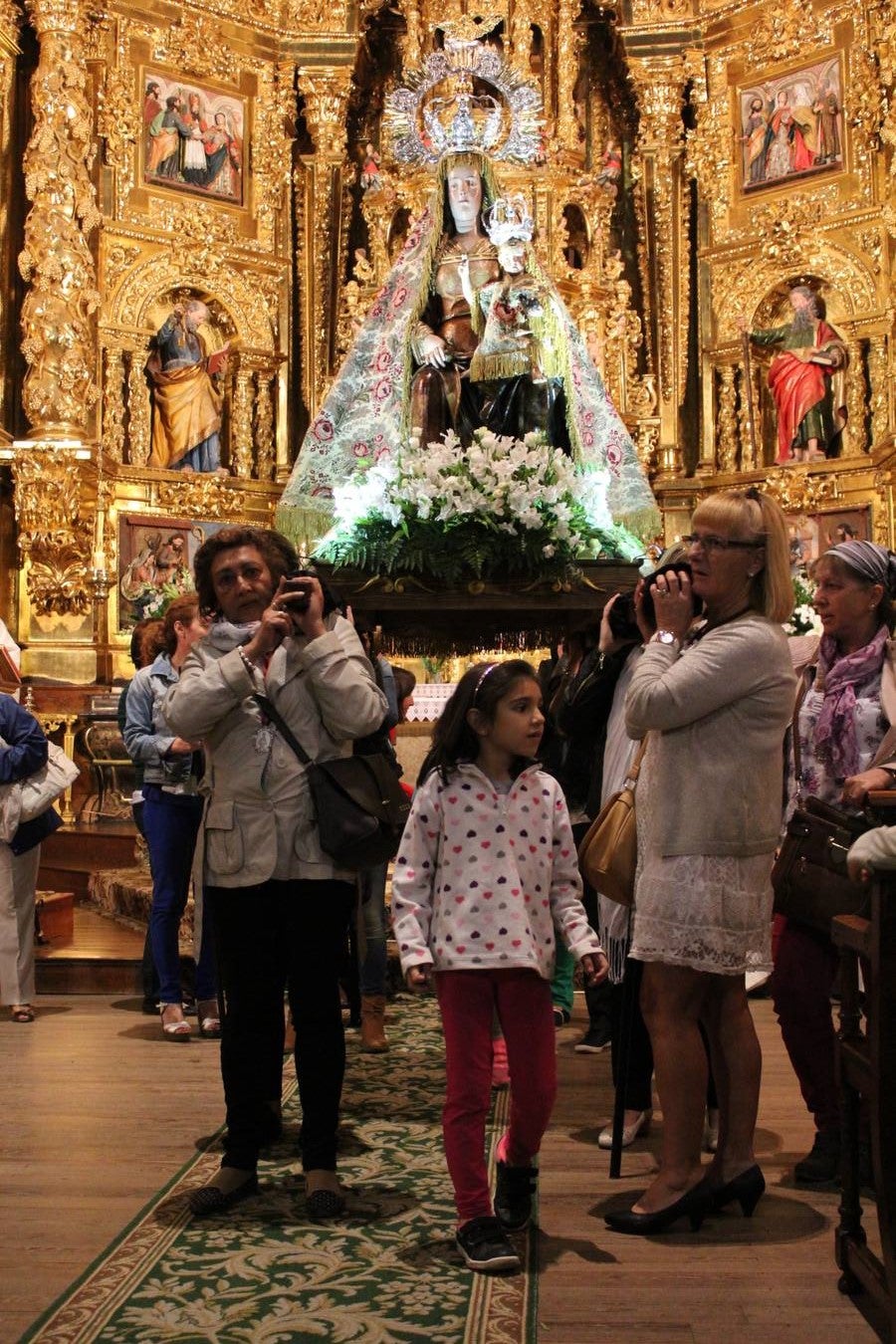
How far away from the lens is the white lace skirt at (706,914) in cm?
315

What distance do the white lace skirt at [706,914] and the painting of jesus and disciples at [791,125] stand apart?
1188cm

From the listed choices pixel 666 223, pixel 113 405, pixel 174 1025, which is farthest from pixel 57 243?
pixel 174 1025

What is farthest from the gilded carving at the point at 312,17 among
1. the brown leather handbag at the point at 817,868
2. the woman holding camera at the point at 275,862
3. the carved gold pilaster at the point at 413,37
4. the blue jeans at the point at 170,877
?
the brown leather handbag at the point at 817,868

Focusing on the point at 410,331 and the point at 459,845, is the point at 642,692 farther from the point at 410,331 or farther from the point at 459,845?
the point at 410,331

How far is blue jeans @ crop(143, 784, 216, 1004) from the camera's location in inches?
214

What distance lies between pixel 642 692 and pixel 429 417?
4357mm

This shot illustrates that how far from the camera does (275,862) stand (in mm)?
3424

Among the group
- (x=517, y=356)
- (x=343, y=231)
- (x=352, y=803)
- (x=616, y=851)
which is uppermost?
(x=343, y=231)

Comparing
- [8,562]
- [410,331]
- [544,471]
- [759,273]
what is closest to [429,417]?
[410,331]

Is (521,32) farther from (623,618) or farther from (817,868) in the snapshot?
(817,868)

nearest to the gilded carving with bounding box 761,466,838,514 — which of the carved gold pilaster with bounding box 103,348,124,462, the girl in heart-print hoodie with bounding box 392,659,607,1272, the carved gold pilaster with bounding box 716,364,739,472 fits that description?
the carved gold pilaster with bounding box 716,364,739,472

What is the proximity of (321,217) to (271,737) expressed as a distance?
12.3 metres

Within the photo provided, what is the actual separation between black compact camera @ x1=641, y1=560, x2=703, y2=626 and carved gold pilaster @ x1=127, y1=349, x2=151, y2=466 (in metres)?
10.7

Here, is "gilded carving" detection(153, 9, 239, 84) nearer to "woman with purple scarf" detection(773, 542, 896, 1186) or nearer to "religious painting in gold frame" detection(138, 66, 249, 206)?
"religious painting in gold frame" detection(138, 66, 249, 206)
